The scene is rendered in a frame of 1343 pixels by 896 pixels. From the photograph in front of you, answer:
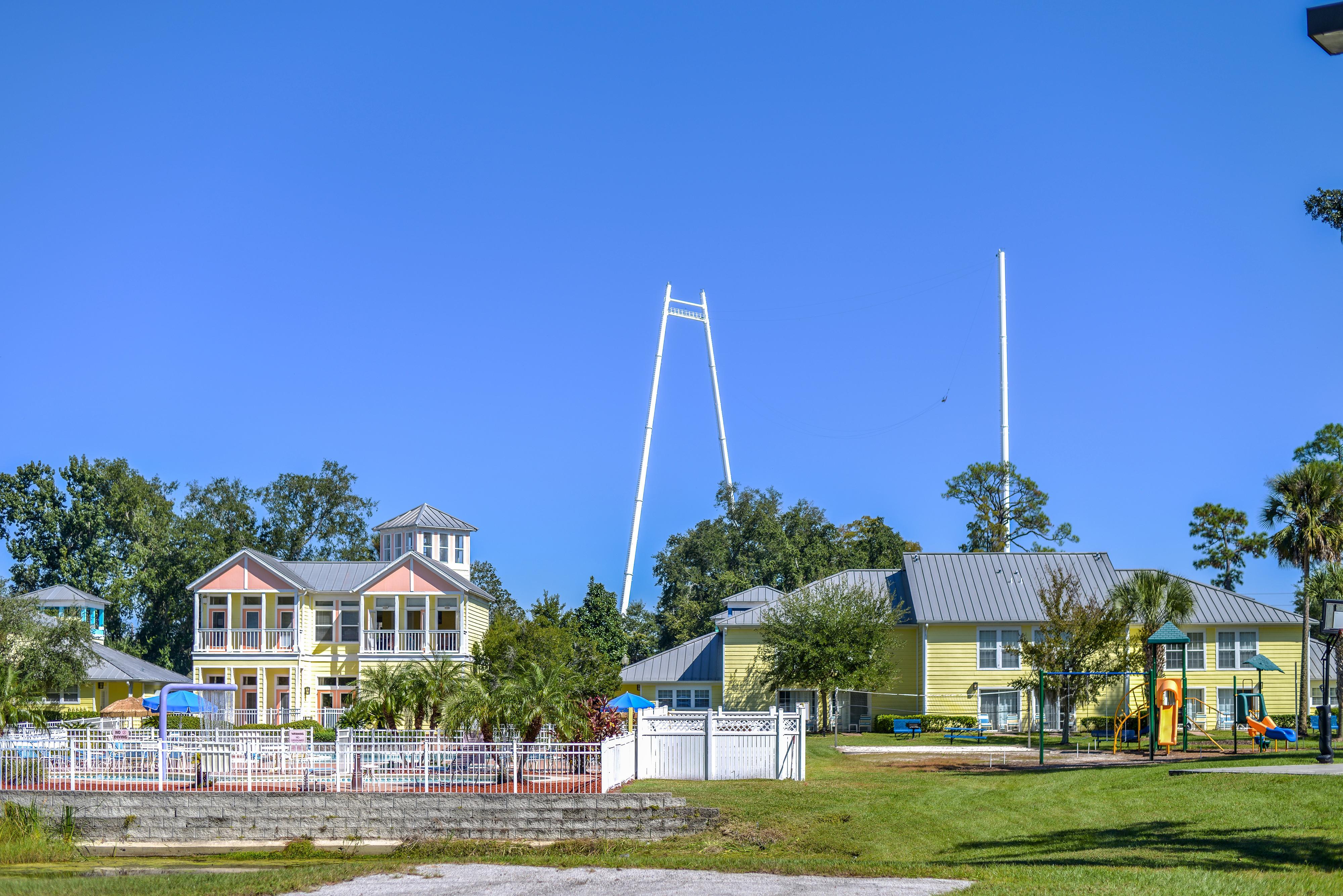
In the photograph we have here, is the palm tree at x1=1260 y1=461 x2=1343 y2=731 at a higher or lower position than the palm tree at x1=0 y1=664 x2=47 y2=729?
higher

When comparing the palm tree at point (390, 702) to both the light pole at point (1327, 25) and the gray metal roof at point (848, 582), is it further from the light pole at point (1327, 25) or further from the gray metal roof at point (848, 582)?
the light pole at point (1327, 25)

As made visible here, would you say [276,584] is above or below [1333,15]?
below

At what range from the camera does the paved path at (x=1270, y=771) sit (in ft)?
75.4

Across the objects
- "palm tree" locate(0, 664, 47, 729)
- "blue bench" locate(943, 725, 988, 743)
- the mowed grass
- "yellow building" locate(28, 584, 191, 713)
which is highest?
"palm tree" locate(0, 664, 47, 729)

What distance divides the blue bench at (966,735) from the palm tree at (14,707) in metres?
Answer: 25.3

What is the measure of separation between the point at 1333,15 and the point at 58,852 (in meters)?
23.3

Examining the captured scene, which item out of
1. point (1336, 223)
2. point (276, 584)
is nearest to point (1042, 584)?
point (276, 584)

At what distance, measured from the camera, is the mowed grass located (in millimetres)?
15102

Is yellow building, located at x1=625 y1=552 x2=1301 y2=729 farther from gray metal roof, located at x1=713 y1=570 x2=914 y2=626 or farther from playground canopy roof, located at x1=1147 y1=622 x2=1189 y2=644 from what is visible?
playground canopy roof, located at x1=1147 y1=622 x2=1189 y2=644

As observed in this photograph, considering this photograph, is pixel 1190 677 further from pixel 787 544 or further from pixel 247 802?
pixel 247 802

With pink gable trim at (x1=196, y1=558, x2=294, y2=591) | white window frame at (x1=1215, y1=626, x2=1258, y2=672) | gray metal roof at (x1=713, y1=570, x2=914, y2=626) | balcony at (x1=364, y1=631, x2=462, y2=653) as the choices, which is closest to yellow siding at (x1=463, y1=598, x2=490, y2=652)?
balcony at (x1=364, y1=631, x2=462, y2=653)

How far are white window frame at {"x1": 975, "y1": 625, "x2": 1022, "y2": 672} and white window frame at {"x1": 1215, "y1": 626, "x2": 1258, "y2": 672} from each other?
25.0ft

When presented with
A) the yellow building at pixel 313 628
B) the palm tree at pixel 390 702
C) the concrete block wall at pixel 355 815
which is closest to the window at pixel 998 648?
the yellow building at pixel 313 628

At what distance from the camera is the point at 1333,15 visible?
7.21 m
